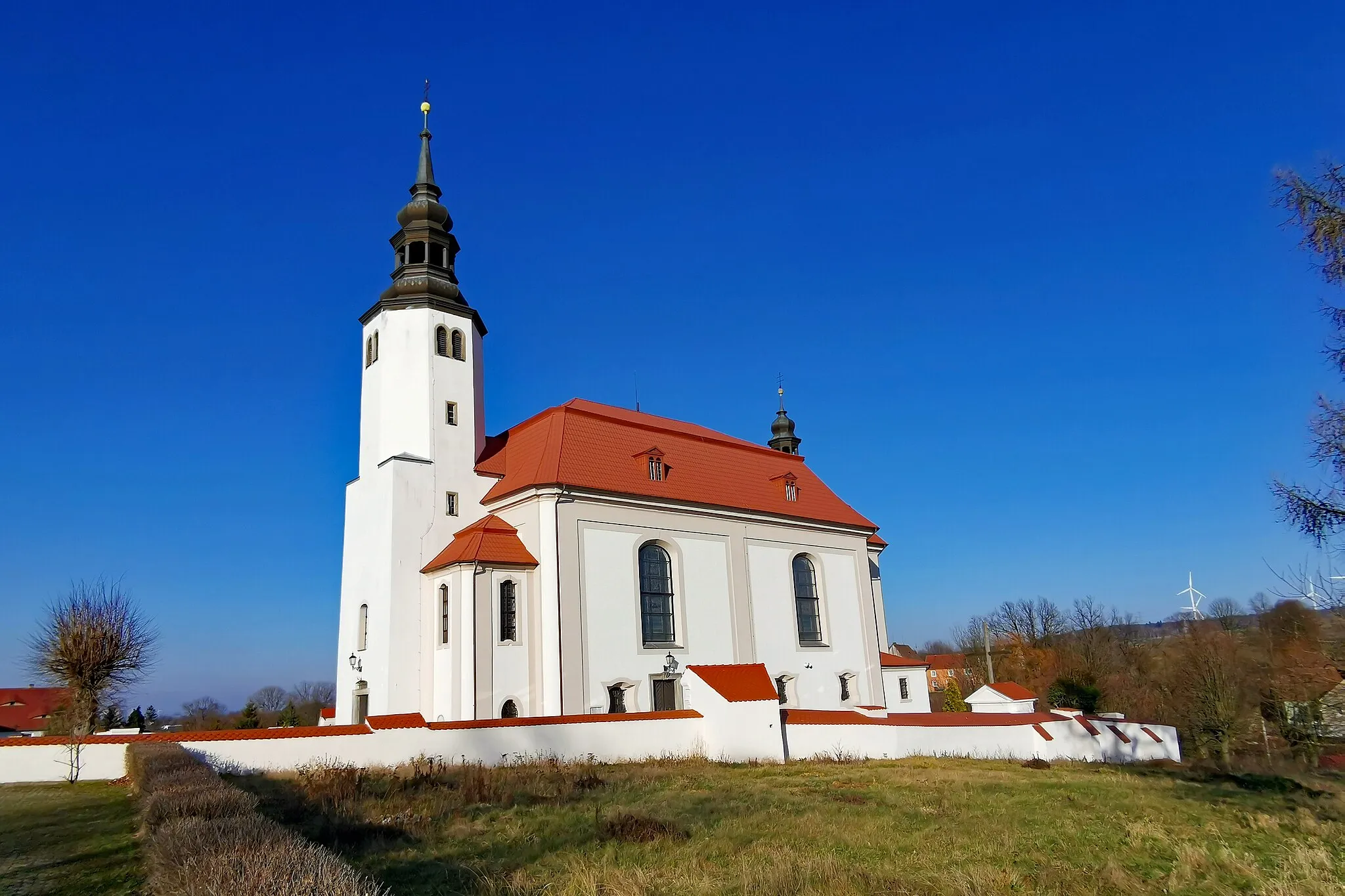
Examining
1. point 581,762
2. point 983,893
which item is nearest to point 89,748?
point 581,762

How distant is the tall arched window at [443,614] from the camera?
25.1 m

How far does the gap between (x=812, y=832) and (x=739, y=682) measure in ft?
38.4

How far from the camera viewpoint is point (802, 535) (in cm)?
3381

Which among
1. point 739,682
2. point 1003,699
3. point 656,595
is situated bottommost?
point 1003,699

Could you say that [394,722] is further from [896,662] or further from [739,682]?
[896,662]

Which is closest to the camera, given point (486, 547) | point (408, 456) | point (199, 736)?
point (199, 736)

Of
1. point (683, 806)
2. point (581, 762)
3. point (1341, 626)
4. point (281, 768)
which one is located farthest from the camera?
point (581, 762)

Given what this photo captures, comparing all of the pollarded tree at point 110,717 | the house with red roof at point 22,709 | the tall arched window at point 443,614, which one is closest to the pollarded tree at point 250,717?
the house with red roof at point 22,709

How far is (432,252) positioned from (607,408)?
9.11 m

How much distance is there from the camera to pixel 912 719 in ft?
80.8

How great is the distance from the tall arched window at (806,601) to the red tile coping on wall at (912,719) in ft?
24.1

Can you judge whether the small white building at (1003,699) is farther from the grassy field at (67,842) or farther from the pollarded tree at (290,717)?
the pollarded tree at (290,717)

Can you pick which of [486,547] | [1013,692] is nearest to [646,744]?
[486,547]

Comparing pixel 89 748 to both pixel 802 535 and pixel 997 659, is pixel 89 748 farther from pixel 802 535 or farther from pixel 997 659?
pixel 997 659
